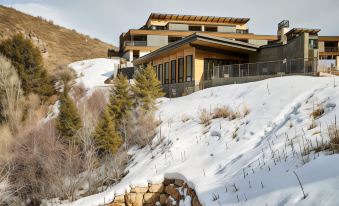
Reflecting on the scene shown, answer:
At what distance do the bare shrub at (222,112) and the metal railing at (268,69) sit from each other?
25.3 ft

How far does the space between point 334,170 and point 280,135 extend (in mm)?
4650

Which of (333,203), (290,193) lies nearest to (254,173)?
(290,193)

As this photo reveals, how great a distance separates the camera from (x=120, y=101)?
20.3 m

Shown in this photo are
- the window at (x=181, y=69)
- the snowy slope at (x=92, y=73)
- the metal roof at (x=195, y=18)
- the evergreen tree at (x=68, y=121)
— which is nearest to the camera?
the evergreen tree at (x=68, y=121)

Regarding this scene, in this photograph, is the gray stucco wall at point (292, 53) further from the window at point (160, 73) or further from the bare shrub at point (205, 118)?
the window at point (160, 73)

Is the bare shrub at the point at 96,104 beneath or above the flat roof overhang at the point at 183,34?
beneath

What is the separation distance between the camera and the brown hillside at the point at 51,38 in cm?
5675

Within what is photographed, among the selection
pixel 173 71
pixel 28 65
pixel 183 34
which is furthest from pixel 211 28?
pixel 28 65

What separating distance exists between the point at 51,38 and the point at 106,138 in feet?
200

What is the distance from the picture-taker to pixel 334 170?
16.2 feet

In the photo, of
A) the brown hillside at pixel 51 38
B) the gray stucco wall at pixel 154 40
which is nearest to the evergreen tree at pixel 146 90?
the gray stucco wall at pixel 154 40

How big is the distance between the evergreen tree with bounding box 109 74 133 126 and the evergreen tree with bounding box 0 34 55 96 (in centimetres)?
1902

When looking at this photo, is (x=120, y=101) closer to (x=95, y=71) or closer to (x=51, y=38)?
(x=95, y=71)

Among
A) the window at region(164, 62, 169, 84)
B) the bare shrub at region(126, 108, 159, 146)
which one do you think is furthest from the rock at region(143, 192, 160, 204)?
the window at region(164, 62, 169, 84)
